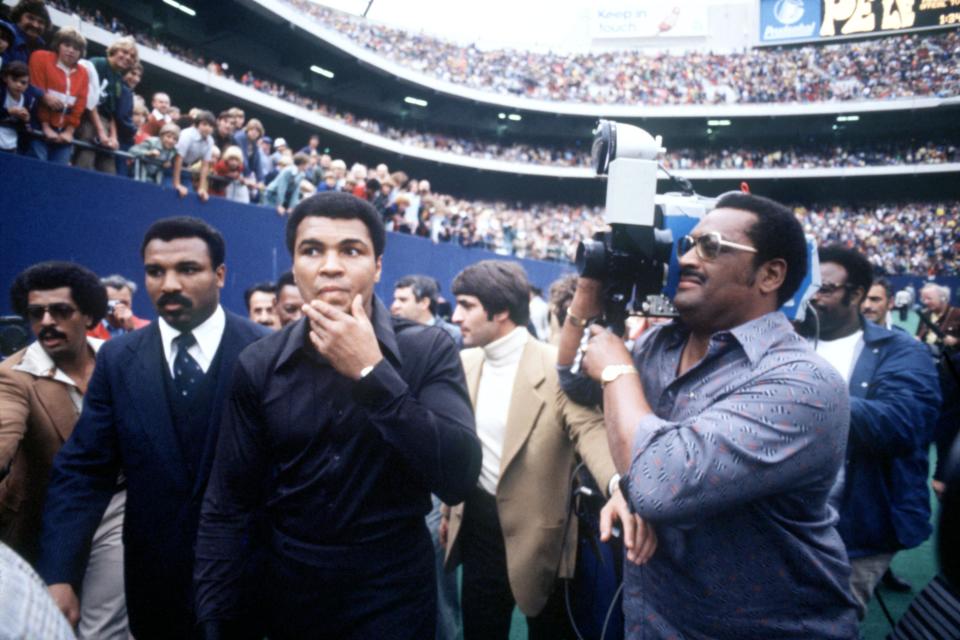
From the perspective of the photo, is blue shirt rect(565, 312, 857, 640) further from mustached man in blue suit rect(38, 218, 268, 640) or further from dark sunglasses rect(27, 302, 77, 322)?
dark sunglasses rect(27, 302, 77, 322)

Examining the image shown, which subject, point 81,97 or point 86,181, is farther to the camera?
point 86,181

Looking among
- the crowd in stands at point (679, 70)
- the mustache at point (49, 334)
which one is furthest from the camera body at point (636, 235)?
the crowd in stands at point (679, 70)

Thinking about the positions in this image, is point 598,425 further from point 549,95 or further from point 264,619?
point 549,95

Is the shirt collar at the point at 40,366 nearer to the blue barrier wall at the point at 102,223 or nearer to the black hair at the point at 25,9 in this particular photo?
the blue barrier wall at the point at 102,223

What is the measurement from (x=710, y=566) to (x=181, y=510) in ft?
5.19

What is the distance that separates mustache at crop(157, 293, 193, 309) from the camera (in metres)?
2.04

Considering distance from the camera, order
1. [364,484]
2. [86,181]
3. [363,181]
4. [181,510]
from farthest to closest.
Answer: [363,181]
[86,181]
[181,510]
[364,484]

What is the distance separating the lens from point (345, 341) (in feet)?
4.47

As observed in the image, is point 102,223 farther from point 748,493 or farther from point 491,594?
point 748,493

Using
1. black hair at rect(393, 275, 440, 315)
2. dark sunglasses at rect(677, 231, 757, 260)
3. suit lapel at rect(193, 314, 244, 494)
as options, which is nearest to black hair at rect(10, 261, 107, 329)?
suit lapel at rect(193, 314, 244, 494)

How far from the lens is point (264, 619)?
1.56 meters

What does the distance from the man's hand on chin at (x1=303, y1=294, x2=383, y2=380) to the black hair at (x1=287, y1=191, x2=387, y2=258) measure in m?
0.33

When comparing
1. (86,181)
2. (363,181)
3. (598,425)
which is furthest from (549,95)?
(598,425)

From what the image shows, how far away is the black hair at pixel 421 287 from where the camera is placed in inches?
182
